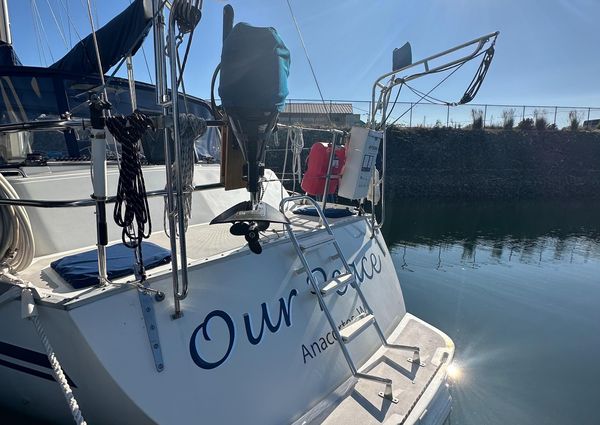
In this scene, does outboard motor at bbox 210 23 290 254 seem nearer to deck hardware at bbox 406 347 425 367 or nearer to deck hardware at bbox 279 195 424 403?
deck hardware at bbox 279 195 424 403

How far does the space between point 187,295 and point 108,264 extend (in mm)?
502

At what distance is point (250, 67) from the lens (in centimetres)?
207

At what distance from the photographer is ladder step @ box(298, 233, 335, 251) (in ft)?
9.18

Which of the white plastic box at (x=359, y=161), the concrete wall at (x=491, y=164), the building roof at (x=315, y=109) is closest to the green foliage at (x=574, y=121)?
the concrete wall at (x=491, y=164)

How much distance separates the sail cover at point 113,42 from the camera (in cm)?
394

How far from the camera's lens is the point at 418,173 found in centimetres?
2050

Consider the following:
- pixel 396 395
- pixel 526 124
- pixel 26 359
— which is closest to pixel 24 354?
pixel 26 359

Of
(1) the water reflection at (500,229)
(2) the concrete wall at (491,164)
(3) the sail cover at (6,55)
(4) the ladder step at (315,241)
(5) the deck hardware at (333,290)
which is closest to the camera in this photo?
(5) the deck hardware at (333,290)

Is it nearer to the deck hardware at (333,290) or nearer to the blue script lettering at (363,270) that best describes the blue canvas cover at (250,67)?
the deck hardware at (333,290)

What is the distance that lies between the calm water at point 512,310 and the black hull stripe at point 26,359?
3027 millimetres

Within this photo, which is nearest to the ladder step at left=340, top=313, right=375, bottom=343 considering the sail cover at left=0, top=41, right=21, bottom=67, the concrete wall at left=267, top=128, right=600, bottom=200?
the sail cover at left=0, top=41, right=21, bottom=67

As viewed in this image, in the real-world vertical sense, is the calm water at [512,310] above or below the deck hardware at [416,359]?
below

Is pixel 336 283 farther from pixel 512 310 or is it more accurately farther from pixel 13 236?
pixel 512 310

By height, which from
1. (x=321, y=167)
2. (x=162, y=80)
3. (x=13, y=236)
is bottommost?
(x=13, y=236)
